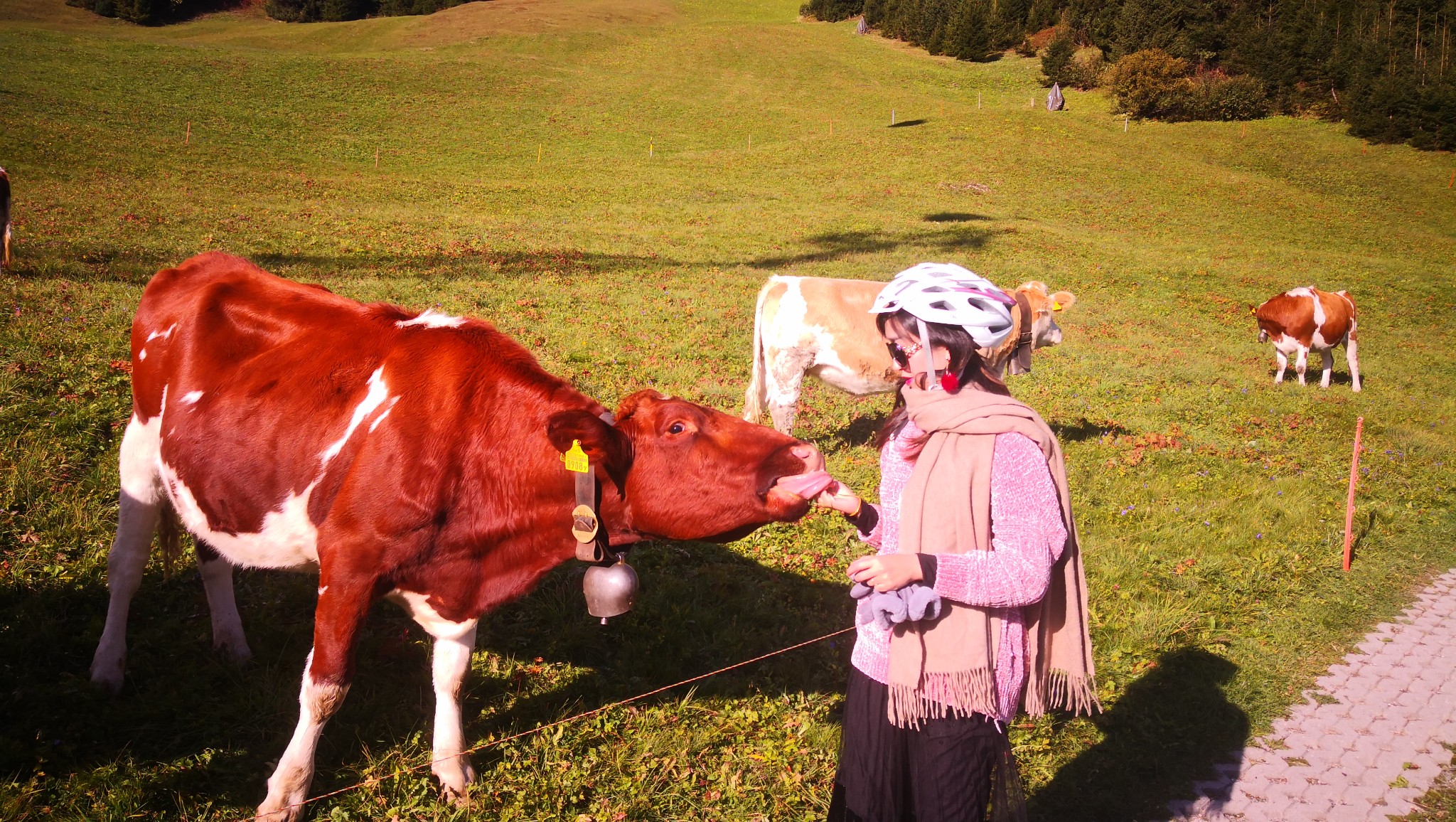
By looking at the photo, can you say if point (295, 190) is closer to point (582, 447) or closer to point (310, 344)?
point (310, 344)

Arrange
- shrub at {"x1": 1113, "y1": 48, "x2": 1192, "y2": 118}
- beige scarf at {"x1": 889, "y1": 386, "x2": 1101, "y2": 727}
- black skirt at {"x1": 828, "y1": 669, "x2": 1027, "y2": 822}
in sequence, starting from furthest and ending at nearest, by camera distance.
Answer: shrub at {"x1": 1113, "y1": 48, "x2": 1192, "y2": 118}
black skirt at {"x1": 828, "y1": 669, "x2": 1027, "y2": 822}
beige scarf at {"x1": 889, "y1": 386, "x2": 1101, "y2": 727}

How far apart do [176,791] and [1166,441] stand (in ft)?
34.6

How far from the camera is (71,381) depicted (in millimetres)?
7629

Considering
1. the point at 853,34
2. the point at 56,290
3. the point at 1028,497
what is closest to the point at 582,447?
the point at 1028,497

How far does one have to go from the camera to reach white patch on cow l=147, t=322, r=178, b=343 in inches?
182

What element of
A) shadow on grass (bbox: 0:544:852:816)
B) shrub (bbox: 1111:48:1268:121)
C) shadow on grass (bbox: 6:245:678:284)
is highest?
shrub (bbox: 1111:48:1268:121)

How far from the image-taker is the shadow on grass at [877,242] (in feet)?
70.4

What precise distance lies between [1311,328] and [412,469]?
17.5 metres

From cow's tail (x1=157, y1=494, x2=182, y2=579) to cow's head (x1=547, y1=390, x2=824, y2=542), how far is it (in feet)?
9.39

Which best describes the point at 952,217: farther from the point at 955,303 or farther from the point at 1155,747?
the point at 955,303

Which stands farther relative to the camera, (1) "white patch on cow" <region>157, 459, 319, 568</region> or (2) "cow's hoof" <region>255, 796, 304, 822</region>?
(1) "white patch on cow" <region>157, 459, 319, 568</region>

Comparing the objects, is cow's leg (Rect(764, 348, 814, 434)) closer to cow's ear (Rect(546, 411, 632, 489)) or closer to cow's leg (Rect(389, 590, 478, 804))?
cow's leg (Rect(389, 590, 478, 804))

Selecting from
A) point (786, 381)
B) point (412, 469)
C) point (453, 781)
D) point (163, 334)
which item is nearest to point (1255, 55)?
point (786, 381)

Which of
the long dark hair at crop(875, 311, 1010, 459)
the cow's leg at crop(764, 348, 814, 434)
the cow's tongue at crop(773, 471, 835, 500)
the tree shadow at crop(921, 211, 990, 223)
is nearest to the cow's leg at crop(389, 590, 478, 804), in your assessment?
the cow's tongue at crop(773, 471, 835, 500)
